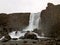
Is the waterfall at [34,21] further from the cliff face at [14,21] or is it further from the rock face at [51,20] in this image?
the rock face at [51,20]

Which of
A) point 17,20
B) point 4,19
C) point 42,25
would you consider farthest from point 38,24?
point 4,19

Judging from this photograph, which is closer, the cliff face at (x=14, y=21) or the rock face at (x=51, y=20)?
the rock face at (x=51, y=20)

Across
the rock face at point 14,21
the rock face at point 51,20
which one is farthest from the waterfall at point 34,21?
the rock face at point 51,20

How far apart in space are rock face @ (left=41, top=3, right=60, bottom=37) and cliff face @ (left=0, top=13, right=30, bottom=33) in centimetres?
274

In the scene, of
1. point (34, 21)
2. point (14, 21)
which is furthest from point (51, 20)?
point (14, 21)

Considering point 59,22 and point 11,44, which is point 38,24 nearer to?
point 59,22

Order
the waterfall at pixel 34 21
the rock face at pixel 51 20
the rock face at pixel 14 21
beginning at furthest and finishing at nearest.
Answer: the rock face at pixel 14 21
the waterfall at pixel 34 21
the rock face at pixel 51 20

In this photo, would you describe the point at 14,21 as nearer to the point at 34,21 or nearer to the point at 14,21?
the point at 14,21

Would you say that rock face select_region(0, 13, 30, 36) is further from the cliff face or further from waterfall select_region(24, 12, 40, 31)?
waterfall select_region(24, 12, 40, 31)

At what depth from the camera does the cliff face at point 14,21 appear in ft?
74.7

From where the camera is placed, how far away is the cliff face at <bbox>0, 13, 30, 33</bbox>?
22.8 metres

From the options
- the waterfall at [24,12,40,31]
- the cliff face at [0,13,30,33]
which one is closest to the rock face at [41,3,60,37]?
the waterfall at [24,12,40,31]

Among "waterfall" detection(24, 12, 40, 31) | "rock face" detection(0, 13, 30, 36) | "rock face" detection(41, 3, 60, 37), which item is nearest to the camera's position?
"rock face" detection(41, 3, 60, 37)

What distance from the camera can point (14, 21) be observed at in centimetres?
2345
